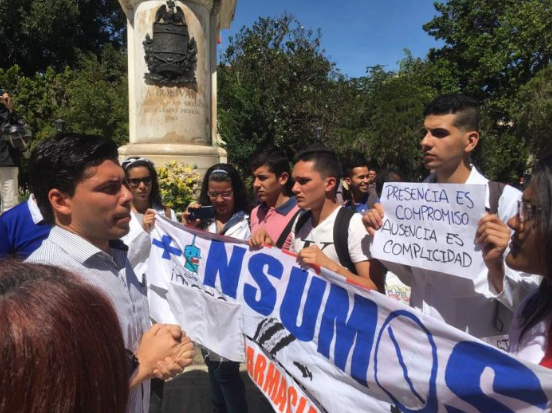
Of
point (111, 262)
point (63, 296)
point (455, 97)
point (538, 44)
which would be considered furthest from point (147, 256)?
point (538, 44)

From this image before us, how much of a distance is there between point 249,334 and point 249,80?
19.3m

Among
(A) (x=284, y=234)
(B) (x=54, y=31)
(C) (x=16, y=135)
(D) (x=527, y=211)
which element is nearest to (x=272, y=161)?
(A) (x=284, y=234)

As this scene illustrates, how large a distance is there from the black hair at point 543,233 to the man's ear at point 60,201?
1787mm

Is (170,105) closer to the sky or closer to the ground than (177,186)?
closer to the sky

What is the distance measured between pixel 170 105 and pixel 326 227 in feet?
23.6

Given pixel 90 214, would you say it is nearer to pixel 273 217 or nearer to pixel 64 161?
pixel 64 161

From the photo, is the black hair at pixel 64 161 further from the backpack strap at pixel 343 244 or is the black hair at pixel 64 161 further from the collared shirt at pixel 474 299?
the collared shirt at pixel 474 299

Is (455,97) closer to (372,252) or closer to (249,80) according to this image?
(372,252)

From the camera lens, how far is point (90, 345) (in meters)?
0.96

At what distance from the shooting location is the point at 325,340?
7.80 ft

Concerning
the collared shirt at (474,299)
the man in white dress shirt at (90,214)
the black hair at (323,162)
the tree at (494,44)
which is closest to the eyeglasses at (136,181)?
the black hair at (323,162)

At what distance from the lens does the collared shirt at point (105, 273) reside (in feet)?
5.88

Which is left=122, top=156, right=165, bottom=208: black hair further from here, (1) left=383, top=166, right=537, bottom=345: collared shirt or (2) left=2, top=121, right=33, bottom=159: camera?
(2) left=2, top=121, right=33, bottom=159: camera

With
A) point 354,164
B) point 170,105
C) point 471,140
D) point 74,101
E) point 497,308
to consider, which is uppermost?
point 74,101
